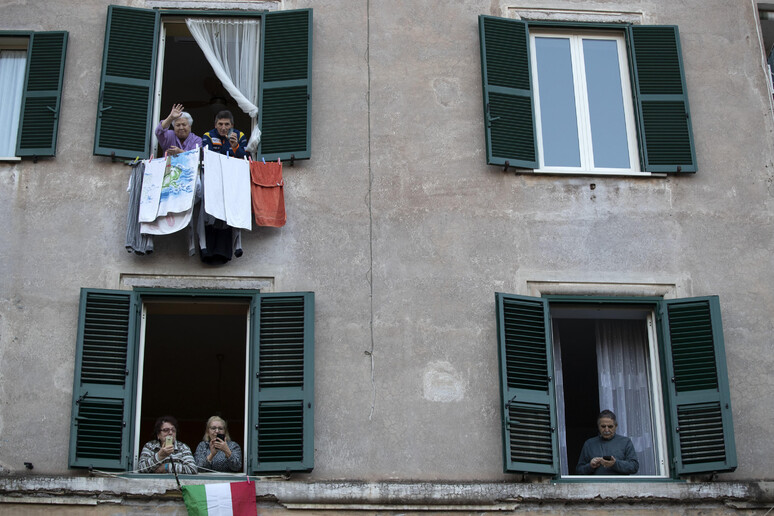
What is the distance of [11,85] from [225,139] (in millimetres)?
2465

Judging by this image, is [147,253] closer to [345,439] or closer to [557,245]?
[345,439]

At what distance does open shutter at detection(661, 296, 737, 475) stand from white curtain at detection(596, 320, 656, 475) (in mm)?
448

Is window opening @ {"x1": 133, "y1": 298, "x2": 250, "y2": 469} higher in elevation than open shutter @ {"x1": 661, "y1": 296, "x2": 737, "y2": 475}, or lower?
higher

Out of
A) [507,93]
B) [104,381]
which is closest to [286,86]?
[507,93]

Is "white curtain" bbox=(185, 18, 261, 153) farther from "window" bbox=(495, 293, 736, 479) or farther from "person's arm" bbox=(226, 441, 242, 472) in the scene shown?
"person's arm" bbox=(226, 441, 242, 472)

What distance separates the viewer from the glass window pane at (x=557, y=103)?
14.1m

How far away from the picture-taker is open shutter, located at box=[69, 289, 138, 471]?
40.0 feet

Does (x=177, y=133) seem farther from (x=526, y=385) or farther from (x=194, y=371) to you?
(x=194, y=371)

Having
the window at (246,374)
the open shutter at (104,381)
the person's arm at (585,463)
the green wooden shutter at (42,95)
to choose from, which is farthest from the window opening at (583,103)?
the green wooden shutter at (42,95)

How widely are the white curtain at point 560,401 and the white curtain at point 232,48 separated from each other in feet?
13.3

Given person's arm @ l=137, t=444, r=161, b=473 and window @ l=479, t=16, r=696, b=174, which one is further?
window @ l=479, t=16, r=696, b=174

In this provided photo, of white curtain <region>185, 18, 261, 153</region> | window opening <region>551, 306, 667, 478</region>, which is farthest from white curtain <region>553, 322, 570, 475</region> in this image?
white curtain <region>185, 18, 261, 153</region>

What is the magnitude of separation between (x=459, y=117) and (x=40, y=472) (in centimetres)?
549

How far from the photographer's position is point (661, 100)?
14211 mm
